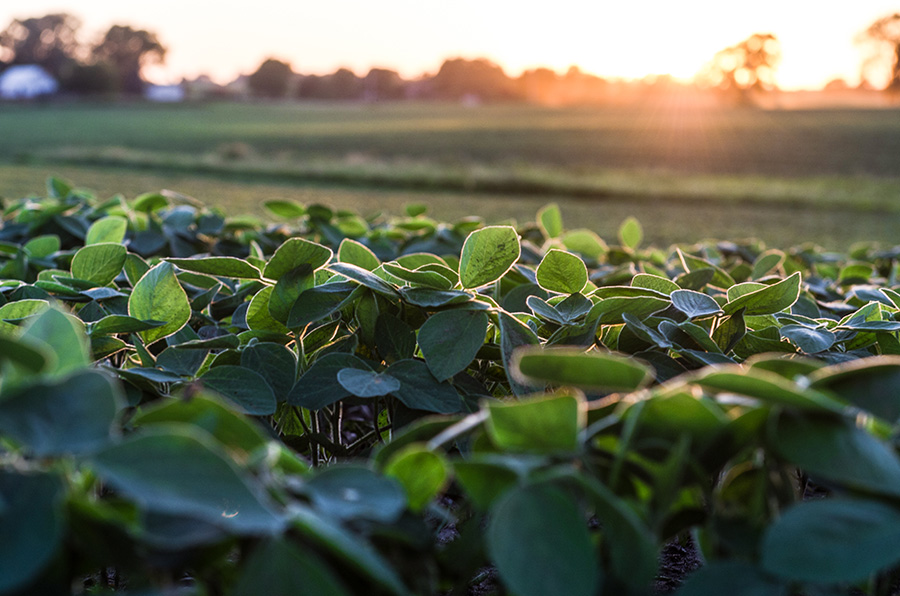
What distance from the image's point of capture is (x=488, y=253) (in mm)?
530

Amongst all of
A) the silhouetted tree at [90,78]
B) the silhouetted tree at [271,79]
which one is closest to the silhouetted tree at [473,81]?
the silhouetted tree at [271,79]

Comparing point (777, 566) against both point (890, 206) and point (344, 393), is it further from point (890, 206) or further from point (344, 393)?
point (890, 206)

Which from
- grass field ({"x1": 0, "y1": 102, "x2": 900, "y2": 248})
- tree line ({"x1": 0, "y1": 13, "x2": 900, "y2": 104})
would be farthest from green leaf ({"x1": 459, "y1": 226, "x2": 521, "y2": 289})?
tree line ({"x1": 0, "y1": 13, "x2": 900, "y2": 104})

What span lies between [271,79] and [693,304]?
200 feet

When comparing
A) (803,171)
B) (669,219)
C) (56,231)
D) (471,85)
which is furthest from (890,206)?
(471,85)

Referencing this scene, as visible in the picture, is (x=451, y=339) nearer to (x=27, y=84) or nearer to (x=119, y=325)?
(x=119, y=325)

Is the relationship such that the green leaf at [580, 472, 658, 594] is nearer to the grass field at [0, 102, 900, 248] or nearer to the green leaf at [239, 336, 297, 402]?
the green leaf at [239, 336, 297, 402]

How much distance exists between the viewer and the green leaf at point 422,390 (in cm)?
50

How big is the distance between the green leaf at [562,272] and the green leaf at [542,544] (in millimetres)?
290

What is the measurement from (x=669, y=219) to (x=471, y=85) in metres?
53.9

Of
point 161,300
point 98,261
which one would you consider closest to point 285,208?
point 98,261

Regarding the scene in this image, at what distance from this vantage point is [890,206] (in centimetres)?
850

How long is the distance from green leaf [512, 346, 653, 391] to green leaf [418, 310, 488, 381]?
0.56ft

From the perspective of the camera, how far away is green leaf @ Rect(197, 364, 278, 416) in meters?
0.49
